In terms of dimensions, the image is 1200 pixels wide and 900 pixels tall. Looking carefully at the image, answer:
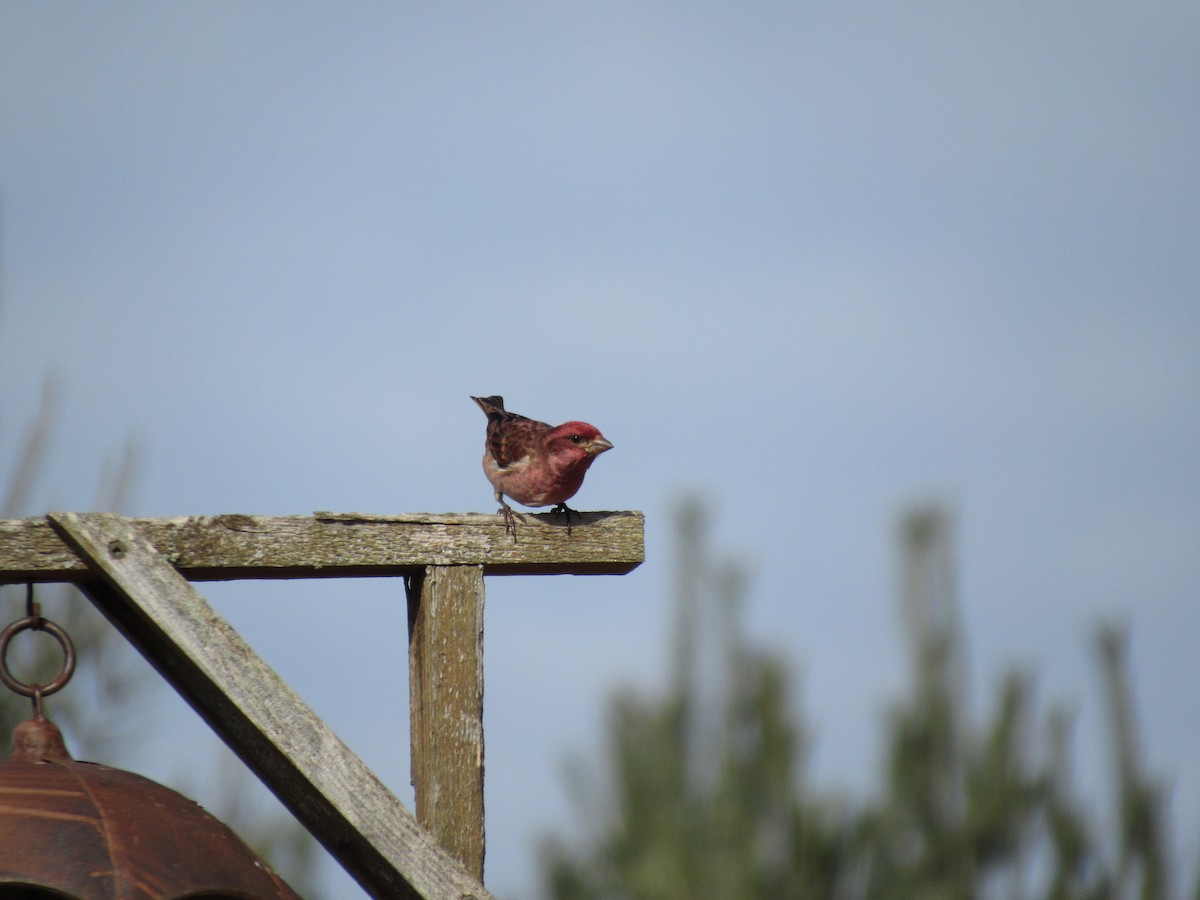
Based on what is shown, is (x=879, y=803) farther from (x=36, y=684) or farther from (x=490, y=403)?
(x=36, y=684)

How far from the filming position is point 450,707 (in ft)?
10.2

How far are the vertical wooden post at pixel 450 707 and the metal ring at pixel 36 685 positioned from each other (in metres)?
0.77

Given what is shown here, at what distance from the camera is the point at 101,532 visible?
9.36 ft

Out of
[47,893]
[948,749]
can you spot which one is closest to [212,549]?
[47,893]

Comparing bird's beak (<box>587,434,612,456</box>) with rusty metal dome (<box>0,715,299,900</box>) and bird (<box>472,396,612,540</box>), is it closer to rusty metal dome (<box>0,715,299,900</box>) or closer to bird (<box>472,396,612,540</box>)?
bird (<box>472,396,612,540</box>)

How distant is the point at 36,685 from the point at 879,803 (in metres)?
6.91

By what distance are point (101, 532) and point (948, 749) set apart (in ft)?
23.7

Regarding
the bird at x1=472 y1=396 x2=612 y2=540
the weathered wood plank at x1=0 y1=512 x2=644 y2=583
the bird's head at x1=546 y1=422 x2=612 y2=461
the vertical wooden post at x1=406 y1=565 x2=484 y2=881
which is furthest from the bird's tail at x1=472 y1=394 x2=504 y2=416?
the vertical wooden post at x1=406 y1=565 x2=484 y2=881

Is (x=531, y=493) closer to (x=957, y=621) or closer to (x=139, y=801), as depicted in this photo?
(x=139, y=801)

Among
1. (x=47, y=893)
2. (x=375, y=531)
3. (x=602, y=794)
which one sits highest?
(x=375, y=531)

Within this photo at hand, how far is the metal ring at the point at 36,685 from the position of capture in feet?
8.95

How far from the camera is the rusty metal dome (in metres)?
2.44

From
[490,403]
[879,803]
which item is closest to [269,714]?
[490,403]

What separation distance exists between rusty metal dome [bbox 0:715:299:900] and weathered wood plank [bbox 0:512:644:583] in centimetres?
39
